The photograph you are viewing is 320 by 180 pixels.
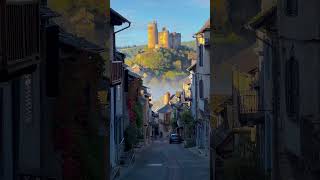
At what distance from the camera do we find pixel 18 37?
7.09m

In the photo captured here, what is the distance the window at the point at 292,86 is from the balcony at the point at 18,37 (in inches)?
231

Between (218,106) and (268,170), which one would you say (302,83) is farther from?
(218,106)

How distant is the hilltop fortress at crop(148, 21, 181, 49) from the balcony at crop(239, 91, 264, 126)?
298 feet

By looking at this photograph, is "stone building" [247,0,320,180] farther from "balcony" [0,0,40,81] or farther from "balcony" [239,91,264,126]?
"balcony" [0,0,40,81]

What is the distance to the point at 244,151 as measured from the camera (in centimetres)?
1584

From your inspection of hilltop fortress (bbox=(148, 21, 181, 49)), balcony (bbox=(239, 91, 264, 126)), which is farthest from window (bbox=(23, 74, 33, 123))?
hilltop fortress (bbox=(148, 21, 181, 49))

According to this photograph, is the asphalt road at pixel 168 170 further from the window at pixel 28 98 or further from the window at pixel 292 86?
the window at pixel 28 98

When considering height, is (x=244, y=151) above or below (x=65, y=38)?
below

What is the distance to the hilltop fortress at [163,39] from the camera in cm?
11131

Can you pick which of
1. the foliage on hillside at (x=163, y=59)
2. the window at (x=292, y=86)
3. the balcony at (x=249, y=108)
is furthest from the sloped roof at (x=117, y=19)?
the foliage on hillside at (x=163, y=59)

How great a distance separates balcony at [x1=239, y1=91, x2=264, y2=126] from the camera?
1550 cm

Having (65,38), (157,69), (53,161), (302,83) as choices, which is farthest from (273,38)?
(157,69)

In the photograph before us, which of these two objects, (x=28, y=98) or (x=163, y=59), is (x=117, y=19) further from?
(x=163, y=59)

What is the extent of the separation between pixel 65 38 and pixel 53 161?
257 cm
